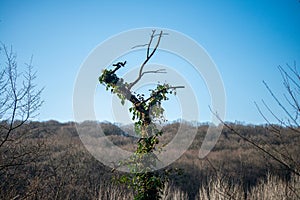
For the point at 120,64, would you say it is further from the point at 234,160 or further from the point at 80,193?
the point at 234,160

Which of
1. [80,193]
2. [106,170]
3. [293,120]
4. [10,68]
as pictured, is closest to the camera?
[293,120]

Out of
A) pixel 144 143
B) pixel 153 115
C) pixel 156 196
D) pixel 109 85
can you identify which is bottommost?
pixel 156 196

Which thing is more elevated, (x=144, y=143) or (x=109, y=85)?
(x=109, y=85)

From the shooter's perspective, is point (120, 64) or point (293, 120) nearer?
point (293, 120)

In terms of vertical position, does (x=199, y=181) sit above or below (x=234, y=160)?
below

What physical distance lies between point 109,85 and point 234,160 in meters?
24.0

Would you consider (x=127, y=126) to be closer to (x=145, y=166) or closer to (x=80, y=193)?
(x=145, y=166)

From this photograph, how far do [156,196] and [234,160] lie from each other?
A: 931 inches

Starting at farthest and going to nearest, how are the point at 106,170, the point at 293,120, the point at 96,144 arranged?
the point at 96,144
the point at 106,170
the point at 293,120

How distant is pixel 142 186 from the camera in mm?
5172

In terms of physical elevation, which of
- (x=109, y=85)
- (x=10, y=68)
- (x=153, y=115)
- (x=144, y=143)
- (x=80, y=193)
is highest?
(x=10, y=68)

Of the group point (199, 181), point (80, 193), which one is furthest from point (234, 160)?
point (80, 193)

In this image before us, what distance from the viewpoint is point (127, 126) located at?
6.16 m

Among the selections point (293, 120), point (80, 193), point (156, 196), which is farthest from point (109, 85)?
point (80, 193)
